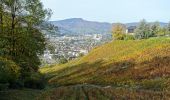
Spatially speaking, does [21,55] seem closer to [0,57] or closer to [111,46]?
[0,57]

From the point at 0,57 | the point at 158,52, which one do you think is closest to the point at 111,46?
the point at 158,52

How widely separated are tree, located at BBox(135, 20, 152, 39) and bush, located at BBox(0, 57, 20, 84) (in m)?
125

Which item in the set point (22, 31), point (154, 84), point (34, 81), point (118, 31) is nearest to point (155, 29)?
point (118, 31)

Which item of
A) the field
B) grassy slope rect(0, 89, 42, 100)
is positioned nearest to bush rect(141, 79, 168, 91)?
the field

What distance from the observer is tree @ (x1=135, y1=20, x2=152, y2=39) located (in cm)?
15750

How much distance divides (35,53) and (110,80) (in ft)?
55.4

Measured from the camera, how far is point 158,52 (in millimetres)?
67312

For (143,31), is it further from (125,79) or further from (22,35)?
(22,35)

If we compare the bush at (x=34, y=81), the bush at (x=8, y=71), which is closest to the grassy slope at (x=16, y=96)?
the bush at (x=8, y=71)

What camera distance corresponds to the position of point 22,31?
125 feet

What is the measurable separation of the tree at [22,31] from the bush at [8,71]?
2226 millimetres

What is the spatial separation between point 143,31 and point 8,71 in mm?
128435

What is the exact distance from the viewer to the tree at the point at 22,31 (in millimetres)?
37750

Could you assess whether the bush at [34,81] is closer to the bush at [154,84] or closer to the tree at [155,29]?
the bush at [154,84]
